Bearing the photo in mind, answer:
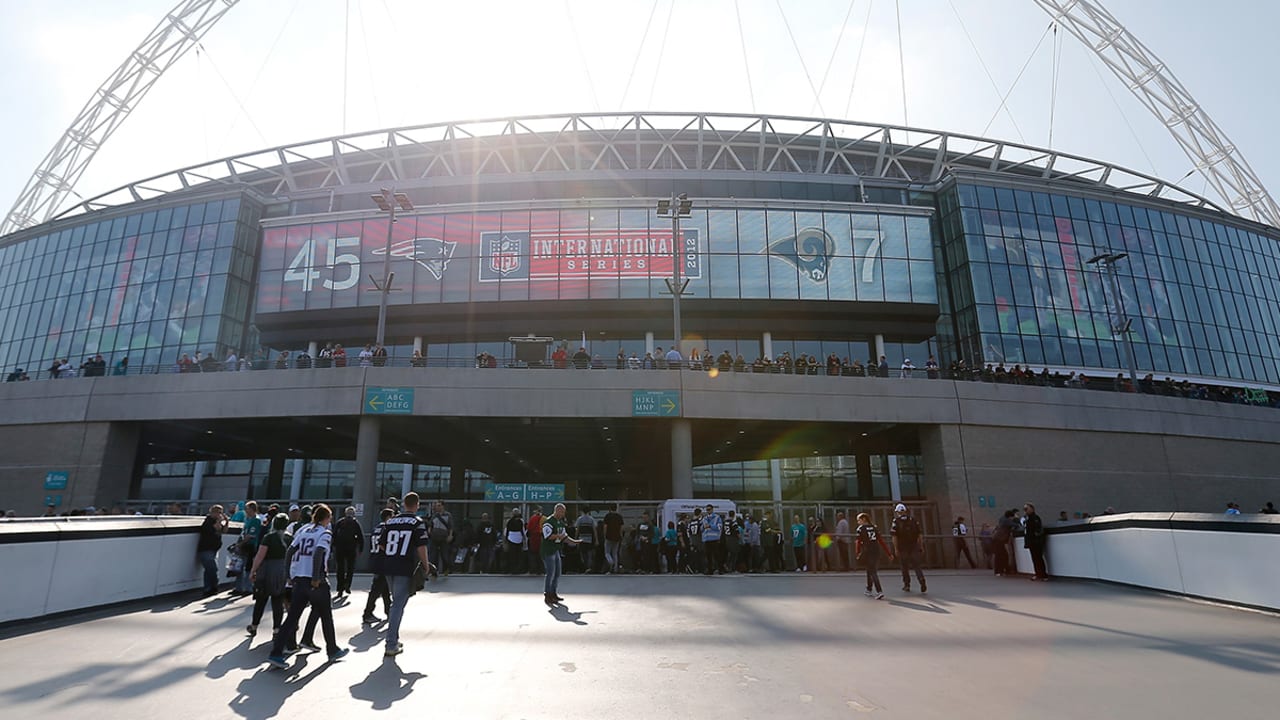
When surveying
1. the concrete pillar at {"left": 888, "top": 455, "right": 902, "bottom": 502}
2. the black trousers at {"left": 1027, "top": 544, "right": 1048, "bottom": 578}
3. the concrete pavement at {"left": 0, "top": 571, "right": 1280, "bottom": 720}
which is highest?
the concrete pillar at {"left": 888, "top": 455, "right": 902, "bottom": 502}

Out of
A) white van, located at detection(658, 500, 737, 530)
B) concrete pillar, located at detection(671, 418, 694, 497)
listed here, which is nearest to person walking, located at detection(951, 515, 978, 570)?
white van, located at detection(658, 500, 737, 530)

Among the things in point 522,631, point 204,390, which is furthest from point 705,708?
point 204,390

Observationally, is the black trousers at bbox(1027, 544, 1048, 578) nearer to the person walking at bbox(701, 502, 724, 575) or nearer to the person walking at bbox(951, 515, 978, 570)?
the person walking at bbox(951, 515, 978, 570)

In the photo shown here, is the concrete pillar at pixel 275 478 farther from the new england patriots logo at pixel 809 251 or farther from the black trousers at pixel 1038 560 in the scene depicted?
the black trousers at pixel 1038 560

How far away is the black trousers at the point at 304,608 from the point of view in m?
7.29

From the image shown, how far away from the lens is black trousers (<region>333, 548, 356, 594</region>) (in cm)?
1236

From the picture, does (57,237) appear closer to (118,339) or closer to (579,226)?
(118,339)

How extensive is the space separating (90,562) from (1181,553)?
64.2ft

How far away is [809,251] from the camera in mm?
41719

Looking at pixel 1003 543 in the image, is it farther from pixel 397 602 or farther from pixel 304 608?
pixel 304 608

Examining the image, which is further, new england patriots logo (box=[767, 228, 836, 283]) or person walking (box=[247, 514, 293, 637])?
new england patriots logo (box=[767, 228, 836, 283])

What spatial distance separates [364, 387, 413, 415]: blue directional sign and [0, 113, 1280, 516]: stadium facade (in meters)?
4.10

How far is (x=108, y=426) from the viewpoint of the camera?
27.8 metres

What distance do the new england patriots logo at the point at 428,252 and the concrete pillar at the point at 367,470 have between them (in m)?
17.3
